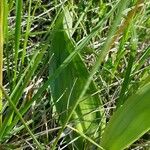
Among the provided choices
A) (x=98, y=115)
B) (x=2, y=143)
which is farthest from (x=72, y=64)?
(x=2, y=143)

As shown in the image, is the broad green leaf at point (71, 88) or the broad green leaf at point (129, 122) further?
the broad green leaf at point (71, 88)

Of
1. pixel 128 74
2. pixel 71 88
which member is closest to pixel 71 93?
pixel 71 88

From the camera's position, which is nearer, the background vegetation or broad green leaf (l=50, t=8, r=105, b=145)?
the background vegetation

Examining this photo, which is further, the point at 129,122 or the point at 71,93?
the point at 71,93

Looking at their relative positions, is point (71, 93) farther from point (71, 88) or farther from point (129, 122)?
point (129, 122)
